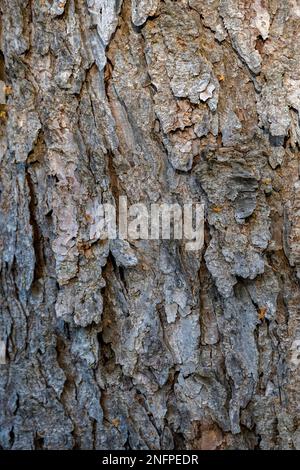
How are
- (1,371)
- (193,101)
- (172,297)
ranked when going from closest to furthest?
(193,101), (172,297), (1,371)

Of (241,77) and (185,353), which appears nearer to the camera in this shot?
(241,77)

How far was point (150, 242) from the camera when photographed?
1.31 m

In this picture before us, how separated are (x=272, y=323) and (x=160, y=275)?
32 cm

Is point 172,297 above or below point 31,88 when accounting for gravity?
below

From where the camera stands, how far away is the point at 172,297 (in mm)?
1324

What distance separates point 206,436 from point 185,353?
0.83 feet

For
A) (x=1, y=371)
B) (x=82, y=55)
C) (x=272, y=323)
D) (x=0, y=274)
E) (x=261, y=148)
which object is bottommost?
(x=1, y=371)

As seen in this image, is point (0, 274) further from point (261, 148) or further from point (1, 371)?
point (261, 148)

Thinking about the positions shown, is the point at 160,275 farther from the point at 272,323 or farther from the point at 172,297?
the point at 272,323

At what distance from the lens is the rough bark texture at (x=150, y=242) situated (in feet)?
4.03

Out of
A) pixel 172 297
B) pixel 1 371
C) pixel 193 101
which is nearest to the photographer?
pixel 193 101

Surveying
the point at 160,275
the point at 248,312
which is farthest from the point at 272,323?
the point at 160,275

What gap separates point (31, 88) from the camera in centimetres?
128

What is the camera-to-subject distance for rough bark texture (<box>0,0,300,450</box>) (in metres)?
1.23
